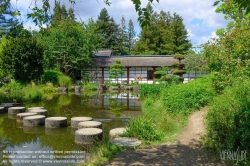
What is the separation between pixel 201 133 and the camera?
588cm

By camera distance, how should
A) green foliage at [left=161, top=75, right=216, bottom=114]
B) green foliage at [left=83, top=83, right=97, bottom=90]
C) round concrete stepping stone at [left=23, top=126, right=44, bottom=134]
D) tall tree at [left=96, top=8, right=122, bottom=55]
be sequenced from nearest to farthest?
1. round concrete stepping stone at [left=23, top=126, right=44, bottom=134]
2. green foliage at [left=161, top=75, right=216, bottom=114]
3. green foliage at [left=83, top=83, right=97, bottom=90]
4. tall tree at [left=96, top=8, right=122, bottom=55]

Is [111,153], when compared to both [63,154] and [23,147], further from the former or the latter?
[23,147]

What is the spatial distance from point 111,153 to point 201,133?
2.44 meters

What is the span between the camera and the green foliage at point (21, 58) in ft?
62.1

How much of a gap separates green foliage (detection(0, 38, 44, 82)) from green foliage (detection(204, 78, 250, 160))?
1750 cm

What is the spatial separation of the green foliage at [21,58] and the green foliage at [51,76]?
151 cm

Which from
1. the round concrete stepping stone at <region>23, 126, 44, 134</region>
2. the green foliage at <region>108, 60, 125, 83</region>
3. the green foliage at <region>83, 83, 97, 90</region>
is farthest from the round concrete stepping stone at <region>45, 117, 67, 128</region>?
the green foliage at <region>108, 60, 125, 83</region>

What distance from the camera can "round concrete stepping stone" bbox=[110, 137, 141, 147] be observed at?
5289mm

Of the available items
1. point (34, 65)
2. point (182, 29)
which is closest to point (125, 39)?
point (182, 29)

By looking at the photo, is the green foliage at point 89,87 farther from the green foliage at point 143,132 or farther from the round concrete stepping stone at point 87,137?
the green foliage at point 143,132

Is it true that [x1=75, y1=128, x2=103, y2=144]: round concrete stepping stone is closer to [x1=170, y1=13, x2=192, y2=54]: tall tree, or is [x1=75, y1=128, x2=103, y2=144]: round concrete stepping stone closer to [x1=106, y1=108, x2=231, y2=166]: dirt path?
[x1=106, y1=108, x2=231, y2=166]: dirt path

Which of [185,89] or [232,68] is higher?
[232,68]

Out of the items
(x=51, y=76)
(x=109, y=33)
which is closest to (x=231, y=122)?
(x=51, y=76)

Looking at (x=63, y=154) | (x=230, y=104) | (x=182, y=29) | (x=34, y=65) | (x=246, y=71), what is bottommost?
(x=63, y=154)
